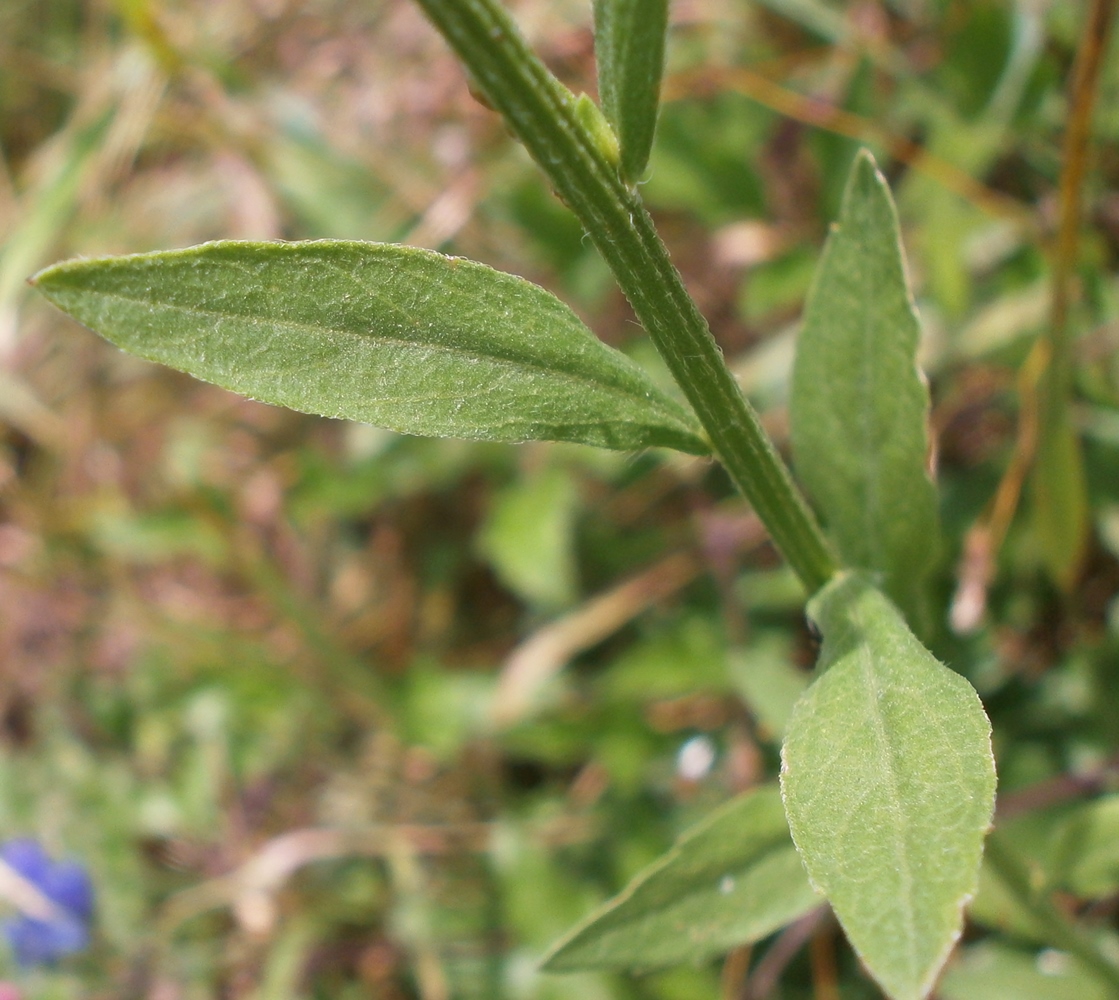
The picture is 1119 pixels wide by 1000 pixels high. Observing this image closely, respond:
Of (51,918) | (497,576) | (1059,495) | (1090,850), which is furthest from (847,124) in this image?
(51,918)

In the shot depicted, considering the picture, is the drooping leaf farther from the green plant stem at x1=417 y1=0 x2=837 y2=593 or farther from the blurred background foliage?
the blurred background foliage

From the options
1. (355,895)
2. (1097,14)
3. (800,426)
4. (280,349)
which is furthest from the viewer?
(355,895)

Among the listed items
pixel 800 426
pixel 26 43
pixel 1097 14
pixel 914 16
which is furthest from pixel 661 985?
pixel 26 43

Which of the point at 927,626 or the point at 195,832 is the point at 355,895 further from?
the point at 927,626

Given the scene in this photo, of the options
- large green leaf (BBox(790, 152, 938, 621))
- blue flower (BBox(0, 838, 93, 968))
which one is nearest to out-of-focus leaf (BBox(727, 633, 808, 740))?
large green leaf (BBox(790, 152, 938, 621))

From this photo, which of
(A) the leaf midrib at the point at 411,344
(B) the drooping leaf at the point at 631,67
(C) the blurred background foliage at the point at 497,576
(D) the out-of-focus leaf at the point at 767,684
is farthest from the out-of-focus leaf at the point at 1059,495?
(B) the drooping leaf at the point at 631,67
